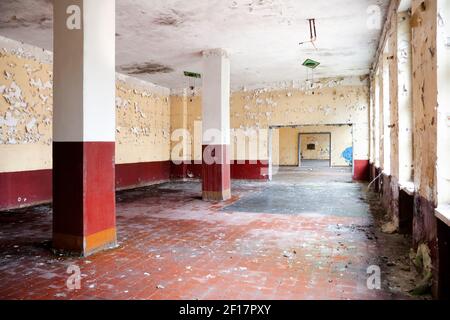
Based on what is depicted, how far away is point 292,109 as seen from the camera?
11.6m

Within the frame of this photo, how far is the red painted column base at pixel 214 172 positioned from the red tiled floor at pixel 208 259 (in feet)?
5.60

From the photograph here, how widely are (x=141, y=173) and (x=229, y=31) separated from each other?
20.0 ft

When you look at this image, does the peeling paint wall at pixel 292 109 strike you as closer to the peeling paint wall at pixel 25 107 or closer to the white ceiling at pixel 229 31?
the white ceiling at pixel 229 31

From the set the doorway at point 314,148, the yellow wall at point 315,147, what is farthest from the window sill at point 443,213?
the yellow wall at point 315,147

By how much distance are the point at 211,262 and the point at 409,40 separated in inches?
148

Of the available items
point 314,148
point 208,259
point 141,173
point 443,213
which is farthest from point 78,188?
point 314,148

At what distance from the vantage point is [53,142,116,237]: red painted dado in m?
3.76

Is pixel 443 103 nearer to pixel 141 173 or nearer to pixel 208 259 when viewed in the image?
pixel 208 259

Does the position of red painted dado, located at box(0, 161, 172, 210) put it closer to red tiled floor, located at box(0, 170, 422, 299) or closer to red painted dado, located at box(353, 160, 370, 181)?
red tiled floor, located at box(0, 170, 422, 299)

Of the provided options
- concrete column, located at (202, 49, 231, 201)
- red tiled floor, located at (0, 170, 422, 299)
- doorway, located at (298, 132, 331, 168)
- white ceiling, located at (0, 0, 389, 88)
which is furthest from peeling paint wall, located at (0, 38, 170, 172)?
doorway, located at (298, 132, 331, 168)

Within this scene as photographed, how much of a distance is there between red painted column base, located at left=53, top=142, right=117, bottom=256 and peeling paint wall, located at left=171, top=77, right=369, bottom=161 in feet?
27.9

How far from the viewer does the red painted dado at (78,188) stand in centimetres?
376
